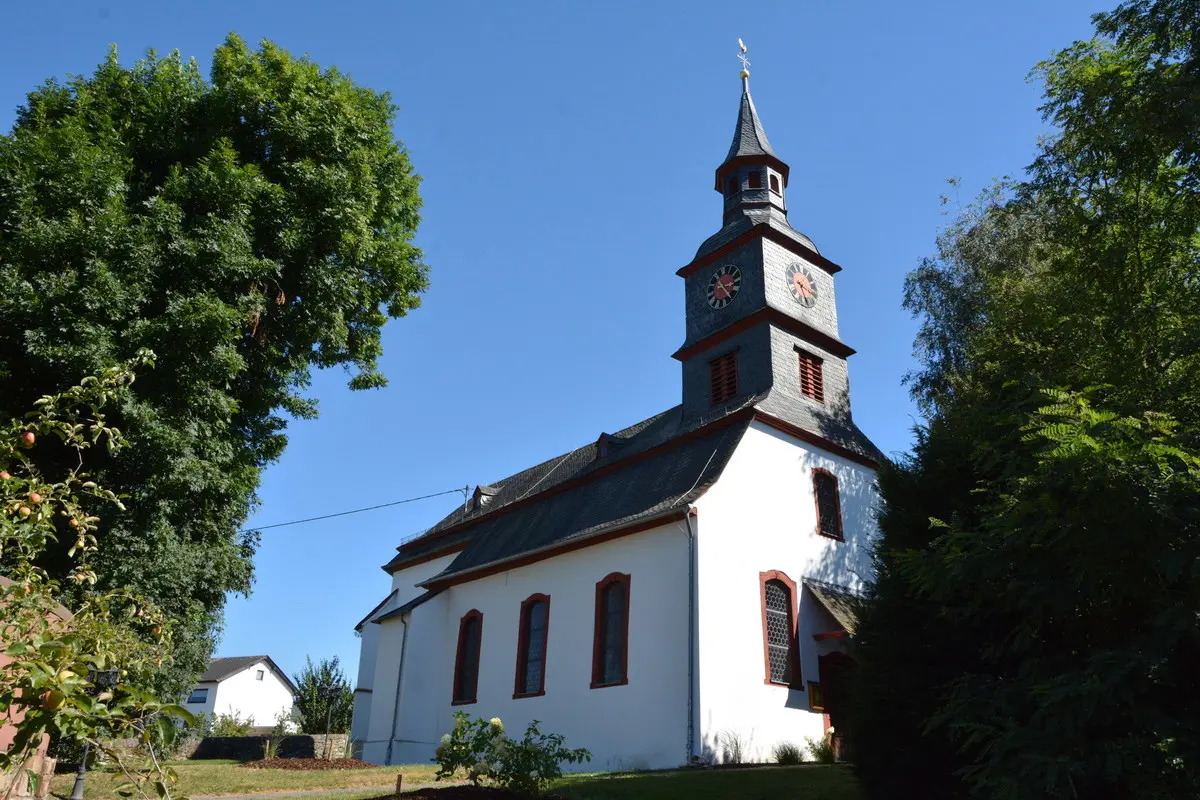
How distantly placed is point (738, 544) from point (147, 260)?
12.9 m

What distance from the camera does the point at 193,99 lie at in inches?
675

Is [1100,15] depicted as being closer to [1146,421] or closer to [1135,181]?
[1135,181]

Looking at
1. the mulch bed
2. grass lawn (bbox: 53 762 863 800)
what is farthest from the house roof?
grass lawn (bbox: 53 762 863 800)

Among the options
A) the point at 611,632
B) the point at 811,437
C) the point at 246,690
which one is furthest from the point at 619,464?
the point at 246,690

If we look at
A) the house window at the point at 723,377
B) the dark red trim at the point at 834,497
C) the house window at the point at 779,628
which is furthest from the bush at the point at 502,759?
the house window at the point at 723,377

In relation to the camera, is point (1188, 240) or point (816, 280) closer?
point (1188, 240)

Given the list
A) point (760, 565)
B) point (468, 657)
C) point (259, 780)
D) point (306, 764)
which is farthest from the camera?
point (468, 657)

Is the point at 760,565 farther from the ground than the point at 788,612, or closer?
farther from the ground

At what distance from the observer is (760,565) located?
64.1 ft

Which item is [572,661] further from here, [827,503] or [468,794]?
[468,794]

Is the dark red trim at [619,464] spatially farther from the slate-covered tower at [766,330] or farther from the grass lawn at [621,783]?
the grass lawn at [621,783]

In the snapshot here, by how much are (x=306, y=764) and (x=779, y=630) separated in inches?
453

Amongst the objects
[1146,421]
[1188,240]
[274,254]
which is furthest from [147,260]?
[1188,240]

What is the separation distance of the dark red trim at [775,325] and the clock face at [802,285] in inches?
42.7
